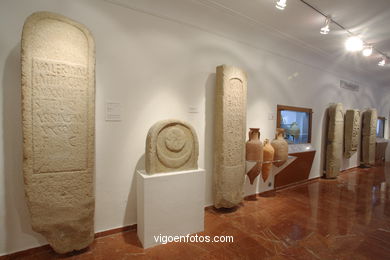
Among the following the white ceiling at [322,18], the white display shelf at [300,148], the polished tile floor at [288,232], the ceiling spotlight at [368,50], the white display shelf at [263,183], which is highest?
the white ceiling at [322,18]

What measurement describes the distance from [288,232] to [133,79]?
2526 mm

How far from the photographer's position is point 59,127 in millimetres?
1726

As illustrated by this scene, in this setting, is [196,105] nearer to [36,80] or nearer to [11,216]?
[36,80]

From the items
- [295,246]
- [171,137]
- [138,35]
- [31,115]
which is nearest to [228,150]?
[171,137]

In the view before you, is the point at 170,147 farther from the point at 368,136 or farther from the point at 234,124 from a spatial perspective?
the point at 368,136

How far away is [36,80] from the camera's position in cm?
164

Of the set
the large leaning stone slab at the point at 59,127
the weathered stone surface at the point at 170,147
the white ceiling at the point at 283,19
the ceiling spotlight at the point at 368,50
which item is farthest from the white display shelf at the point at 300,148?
the large leaning stone slab at the point at 59,127

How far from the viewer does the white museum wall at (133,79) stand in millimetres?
1753

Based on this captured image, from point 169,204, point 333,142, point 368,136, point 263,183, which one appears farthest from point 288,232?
point 368,136

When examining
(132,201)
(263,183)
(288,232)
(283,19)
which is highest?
(283,19)

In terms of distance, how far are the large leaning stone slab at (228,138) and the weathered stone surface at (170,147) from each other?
0.56 m

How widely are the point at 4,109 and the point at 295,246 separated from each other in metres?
3.05

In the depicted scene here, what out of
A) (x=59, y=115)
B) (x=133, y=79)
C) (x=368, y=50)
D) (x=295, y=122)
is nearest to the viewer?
(x=59, y=115)

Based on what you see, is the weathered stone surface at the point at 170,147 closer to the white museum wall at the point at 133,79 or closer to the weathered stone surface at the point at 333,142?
the white museum wall at the point at 133,79
